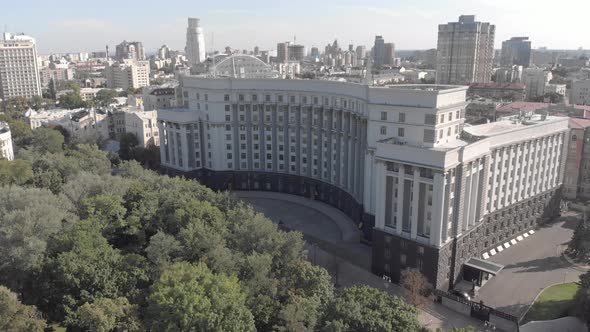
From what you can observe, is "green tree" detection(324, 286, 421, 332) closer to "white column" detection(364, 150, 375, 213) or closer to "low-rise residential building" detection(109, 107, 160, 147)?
"white column" detection(364, 150, 375, 213)

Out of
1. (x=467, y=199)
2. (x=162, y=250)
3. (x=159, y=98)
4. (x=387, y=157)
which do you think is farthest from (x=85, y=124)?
(x=467, y=199)

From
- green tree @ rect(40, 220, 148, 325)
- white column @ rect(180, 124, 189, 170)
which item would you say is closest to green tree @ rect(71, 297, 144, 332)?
green tree @ rect(40, 220, 148, 325)

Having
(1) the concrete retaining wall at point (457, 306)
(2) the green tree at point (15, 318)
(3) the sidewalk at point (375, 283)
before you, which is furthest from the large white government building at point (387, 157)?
(2) the green tree at point (15, 318)

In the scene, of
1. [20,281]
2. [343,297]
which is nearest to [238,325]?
[343,297]

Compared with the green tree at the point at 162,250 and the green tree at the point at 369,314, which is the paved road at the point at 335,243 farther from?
the green tree at the point at 162,250

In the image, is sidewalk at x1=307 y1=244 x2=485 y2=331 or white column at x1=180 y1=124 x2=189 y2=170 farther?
white column at x1=180 y1=124 x2=189 y2=170

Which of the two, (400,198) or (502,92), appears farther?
(502,92)

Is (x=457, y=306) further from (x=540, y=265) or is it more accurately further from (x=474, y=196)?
(x=540, y=265)
